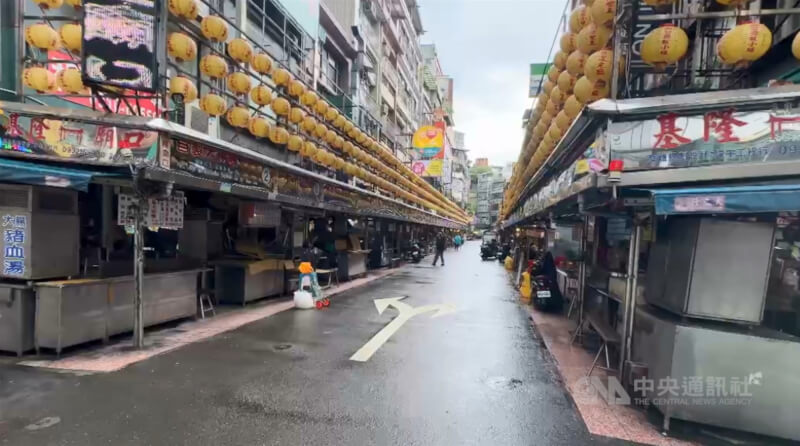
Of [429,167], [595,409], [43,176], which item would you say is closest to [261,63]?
[43,176]

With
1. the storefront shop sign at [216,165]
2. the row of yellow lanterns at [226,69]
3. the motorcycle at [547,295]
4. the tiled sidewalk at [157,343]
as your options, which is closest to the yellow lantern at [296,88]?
the row of yellow lanterns at [226,69]

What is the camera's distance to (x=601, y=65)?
6.38 m

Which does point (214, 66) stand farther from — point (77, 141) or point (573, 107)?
Result: point (573, 107)

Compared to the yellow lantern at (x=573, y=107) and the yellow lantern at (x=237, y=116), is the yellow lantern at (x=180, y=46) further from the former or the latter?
the yellow lantern at (x=573, y=107)

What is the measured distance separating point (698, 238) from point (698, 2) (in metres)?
4.72

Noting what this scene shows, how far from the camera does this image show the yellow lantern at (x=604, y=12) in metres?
6.12

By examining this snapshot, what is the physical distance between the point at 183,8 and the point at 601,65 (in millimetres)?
7395

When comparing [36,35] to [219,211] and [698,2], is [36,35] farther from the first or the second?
[698,2]

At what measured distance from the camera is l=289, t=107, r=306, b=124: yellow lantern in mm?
12484

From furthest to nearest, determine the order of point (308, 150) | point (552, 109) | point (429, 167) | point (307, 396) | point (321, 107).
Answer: point (429, 167)
point (321, 107)
point (308, 150)
point (552, 109)
point (307, 396)

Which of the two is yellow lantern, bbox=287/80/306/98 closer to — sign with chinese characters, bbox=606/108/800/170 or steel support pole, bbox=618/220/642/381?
sign with chinese characters, bbox=606/108/800/170

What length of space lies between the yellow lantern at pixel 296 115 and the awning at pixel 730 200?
10.4m

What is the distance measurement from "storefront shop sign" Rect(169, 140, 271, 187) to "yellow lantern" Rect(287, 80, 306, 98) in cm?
274

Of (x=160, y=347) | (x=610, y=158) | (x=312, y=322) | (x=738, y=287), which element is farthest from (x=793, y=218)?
(x=160, y=347)
